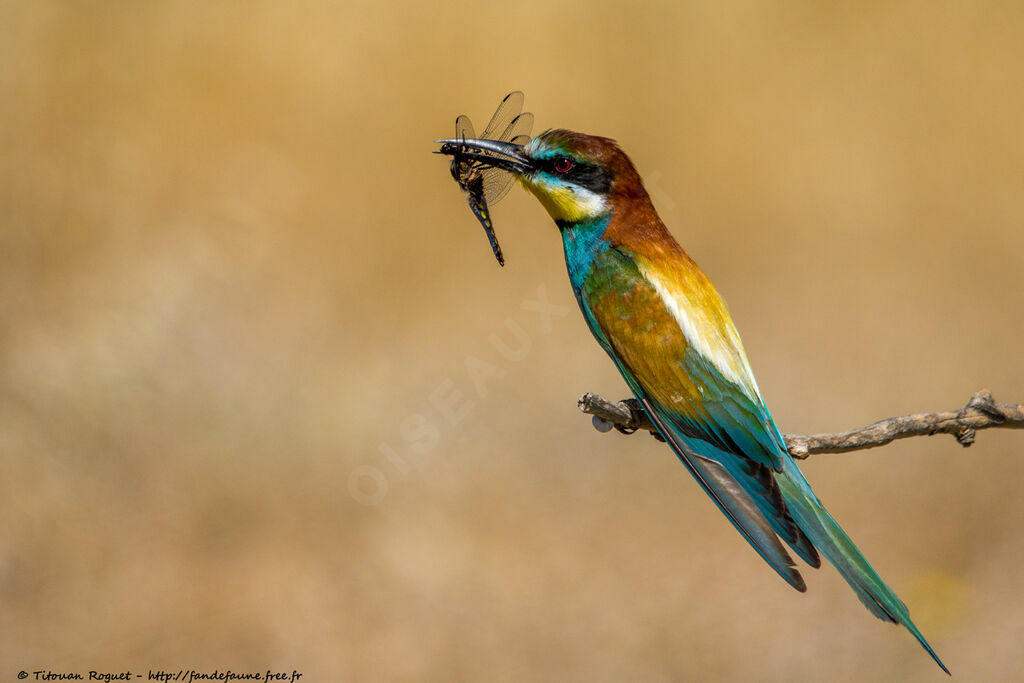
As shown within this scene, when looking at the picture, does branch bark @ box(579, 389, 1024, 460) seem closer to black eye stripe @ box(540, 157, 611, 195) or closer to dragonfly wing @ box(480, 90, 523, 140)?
black eye stripe @ box(540, 157, 611, 195)

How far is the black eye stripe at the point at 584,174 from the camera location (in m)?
2.38

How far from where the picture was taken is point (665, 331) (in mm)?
2301

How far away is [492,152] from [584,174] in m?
0.29

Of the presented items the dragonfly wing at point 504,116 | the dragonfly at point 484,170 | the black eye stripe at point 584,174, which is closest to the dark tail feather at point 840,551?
the black eye stripe at point 584,174

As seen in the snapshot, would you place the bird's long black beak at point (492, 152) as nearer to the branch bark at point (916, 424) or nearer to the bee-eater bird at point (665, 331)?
the bee-eater bird at point (665, 331)

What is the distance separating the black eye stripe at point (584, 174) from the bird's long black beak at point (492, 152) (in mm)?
71

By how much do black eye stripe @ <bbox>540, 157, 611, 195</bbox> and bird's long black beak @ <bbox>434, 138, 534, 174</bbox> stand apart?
2.8 inches

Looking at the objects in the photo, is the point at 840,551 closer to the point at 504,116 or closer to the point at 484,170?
the point at 484,170

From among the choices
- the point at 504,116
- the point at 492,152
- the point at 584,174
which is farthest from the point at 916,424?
the point at 504,116

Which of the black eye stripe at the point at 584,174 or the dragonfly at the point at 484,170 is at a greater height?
the dragonfly at the point at 484,170

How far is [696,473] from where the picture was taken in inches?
82.9

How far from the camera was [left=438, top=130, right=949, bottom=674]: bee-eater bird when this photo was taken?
80.7 inches

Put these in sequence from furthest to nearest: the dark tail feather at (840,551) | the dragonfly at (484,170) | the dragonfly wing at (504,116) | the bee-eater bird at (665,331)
A: the dragonfly wing at (504,116) < the dragonfly at (484,170) < the bee-eater bird at (665,331) < the dark tail feather at (840,551)

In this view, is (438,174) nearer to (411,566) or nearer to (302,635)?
(411,566)
